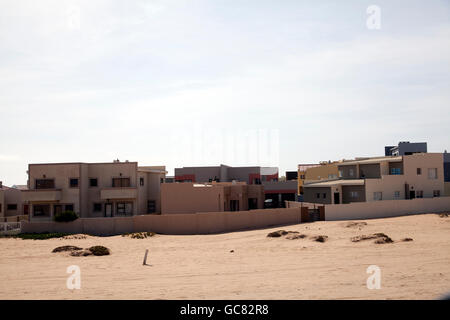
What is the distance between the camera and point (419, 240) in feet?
90.8

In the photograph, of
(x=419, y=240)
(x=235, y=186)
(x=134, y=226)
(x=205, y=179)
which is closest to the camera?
(x=419, y=240)

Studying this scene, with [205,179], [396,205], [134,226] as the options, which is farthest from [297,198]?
[134,226]

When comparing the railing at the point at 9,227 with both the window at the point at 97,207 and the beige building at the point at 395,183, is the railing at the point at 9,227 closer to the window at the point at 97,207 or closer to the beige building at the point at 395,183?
the window at the point at 97,207

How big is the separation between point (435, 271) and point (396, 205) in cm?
2608

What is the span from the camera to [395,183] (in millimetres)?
47781

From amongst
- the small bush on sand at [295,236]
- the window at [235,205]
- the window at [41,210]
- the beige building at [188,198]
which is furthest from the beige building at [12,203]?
the small bush on sand at [295,236]

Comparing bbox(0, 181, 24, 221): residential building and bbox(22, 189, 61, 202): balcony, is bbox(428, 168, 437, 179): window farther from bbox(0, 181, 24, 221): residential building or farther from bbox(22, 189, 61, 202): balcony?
bbox(0, 181, 24, 221): residential building

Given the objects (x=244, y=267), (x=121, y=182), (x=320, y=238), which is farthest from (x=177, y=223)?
(x=244, y=267)

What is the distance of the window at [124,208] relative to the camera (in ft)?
155

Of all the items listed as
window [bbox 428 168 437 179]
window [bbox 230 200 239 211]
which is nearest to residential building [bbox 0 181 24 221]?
window [bbox 230 200 239 211]

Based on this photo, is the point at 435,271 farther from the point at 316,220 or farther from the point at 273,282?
the point at 316,220

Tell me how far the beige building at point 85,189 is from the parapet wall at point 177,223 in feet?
19.1

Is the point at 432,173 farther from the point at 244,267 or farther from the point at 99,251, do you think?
the point at 99,251

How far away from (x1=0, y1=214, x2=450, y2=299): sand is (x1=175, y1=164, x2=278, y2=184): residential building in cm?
4208
